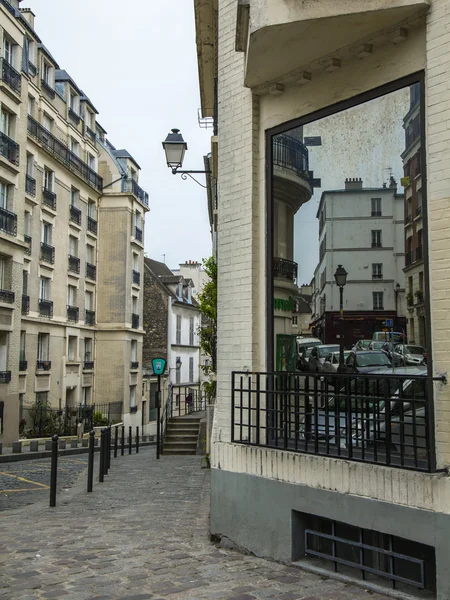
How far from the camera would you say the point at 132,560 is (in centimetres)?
614

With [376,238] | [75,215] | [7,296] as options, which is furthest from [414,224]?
[75,215]

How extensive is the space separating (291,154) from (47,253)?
26.8m

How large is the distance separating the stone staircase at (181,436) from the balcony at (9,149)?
41.6ft

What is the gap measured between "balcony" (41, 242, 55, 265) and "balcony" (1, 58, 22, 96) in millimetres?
7858

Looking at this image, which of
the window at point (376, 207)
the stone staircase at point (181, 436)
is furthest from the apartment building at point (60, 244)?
the window at point (376, 207)

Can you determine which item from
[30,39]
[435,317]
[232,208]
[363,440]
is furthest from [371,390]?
[30,39]

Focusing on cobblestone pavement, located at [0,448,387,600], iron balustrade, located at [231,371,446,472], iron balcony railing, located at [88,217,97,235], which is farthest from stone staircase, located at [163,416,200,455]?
iron balcony railing, located at [88,217,97,235]

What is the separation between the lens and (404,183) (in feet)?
19.4

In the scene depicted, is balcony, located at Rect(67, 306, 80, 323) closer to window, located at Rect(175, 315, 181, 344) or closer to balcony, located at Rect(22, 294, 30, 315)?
balcony, located at Rect(22, 294, 30, 315)

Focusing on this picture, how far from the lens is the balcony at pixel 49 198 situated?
31.8m

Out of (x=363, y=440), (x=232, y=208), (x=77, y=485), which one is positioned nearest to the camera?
(x=363, y=440)

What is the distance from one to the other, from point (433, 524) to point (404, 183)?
9.70 ft

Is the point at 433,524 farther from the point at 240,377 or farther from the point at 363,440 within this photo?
the point at 240,377

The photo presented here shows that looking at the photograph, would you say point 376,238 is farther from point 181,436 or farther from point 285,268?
point 181,436
